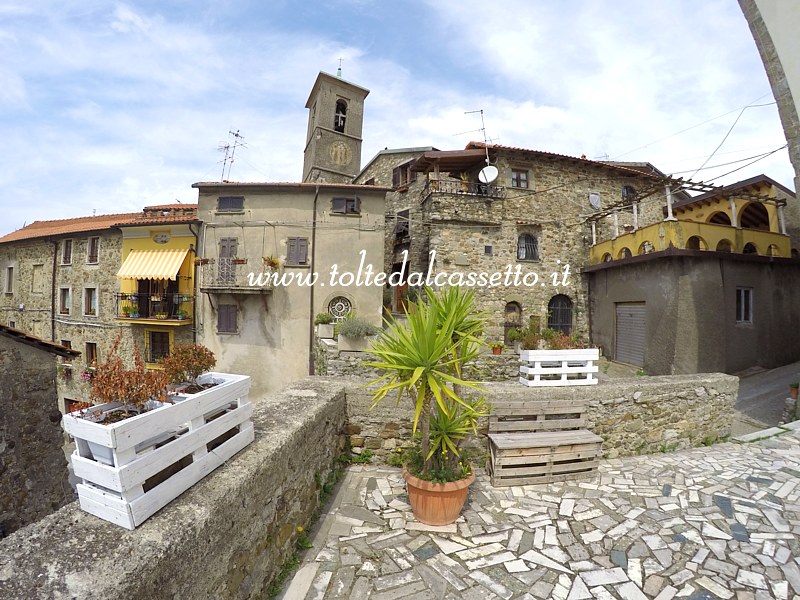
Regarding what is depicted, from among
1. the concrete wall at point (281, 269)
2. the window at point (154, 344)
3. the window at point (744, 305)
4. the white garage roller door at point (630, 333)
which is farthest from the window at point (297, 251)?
the window at point (744, 305)

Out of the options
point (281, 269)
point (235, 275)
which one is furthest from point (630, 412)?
point (235, 275)

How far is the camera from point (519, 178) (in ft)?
51.2

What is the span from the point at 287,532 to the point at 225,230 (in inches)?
557

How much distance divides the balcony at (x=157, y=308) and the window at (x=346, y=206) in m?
7.34

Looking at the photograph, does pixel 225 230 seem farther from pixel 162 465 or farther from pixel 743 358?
pixel 743 358

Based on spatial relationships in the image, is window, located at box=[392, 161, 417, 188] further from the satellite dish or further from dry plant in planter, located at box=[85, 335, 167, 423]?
dry plant in planter, located at box=[85, 335, 167, 423]

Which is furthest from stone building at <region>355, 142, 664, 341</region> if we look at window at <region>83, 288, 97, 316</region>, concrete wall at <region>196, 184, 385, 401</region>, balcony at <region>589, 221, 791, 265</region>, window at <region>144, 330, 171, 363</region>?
window at <region>83, 288, 97, 316</region>

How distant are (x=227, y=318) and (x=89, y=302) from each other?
838 cm

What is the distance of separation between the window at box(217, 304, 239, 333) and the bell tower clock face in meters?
13.5

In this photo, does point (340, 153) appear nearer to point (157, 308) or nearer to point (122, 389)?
point (157, 308)

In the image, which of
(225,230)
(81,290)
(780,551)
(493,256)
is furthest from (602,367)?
(81,290)

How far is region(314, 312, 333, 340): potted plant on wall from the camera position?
488 inches

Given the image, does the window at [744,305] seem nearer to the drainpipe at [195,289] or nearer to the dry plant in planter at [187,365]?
the dry plant in planter at [187,365]

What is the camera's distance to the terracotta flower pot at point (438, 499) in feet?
12.0
